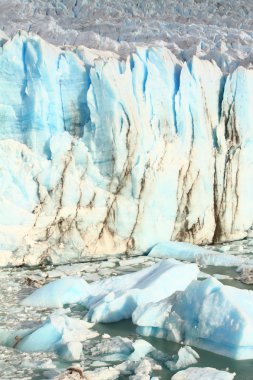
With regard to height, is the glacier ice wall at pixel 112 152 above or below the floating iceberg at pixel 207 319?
above

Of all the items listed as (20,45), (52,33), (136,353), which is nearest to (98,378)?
(136,353)

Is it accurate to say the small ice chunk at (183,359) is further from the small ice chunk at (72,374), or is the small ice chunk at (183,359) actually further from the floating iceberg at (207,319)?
the small ice chunk at (72,374)

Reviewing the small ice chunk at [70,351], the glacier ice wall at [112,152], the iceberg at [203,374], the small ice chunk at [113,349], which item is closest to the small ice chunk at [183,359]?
the iceberg at [203,374]

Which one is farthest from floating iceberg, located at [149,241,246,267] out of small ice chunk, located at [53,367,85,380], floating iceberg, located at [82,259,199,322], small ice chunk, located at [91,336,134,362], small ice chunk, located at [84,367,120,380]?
small ice chunk, located at [53,367,85,380]

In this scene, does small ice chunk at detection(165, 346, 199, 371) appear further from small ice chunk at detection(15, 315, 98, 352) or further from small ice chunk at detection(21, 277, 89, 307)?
small ice chunk at detection(21, 277, 89, 307)

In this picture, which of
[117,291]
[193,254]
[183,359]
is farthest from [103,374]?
[193,254]

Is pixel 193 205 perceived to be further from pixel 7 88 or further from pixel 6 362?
pixel 6 362

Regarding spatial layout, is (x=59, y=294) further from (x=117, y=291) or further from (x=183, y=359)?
(x=183, y=359)
